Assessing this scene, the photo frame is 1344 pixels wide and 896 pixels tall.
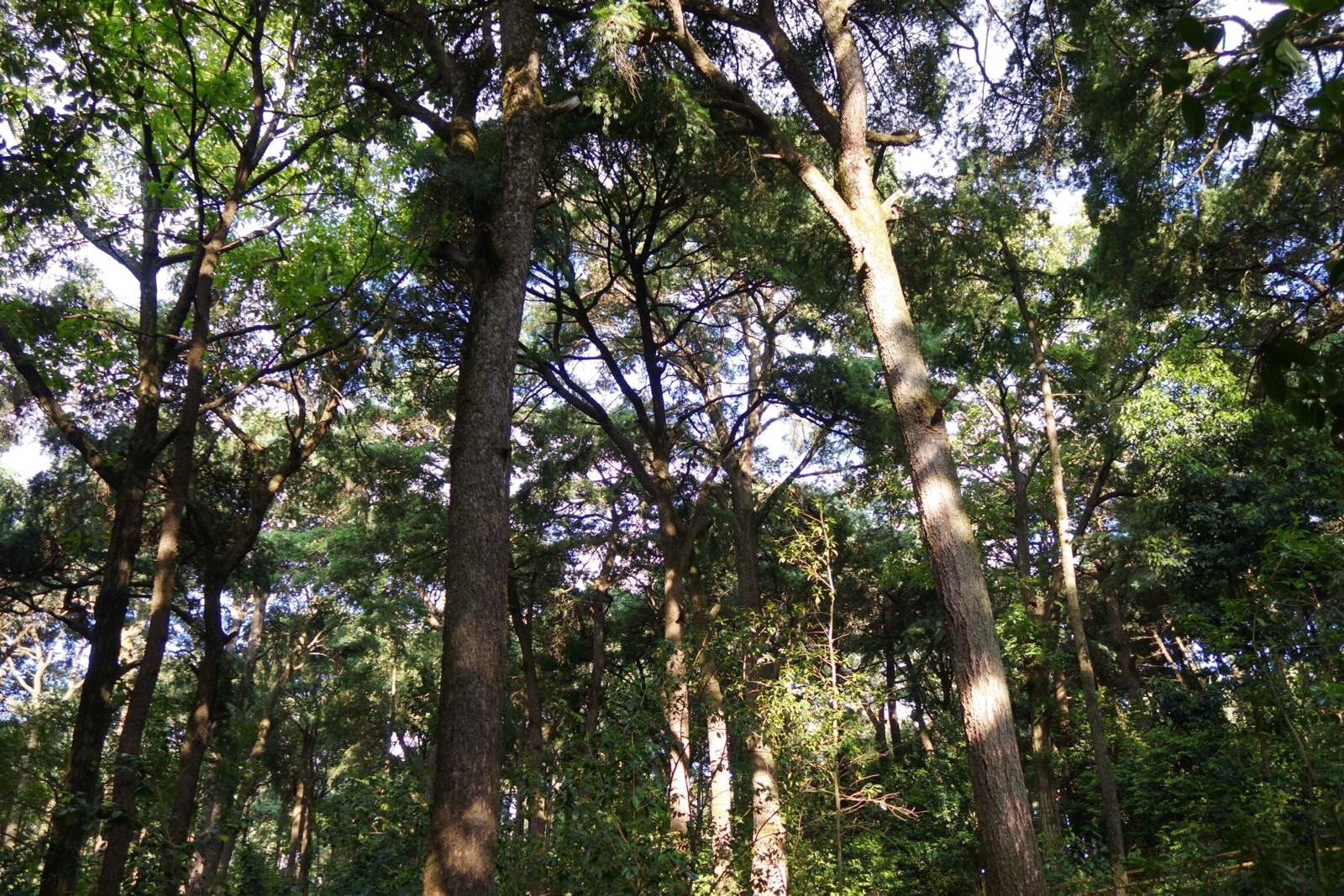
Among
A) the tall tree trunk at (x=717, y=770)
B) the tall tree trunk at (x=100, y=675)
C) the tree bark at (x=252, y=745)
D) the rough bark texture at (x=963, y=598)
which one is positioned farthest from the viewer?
the tree bark at (x=252, y=745)

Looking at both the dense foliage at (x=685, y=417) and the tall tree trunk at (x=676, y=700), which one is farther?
the tall tree trunk at (x=676, y=700)

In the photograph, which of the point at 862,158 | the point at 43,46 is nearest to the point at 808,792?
the point at 862,158

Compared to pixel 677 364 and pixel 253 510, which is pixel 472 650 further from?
pixel 677 364

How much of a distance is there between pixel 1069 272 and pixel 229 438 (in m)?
14.9

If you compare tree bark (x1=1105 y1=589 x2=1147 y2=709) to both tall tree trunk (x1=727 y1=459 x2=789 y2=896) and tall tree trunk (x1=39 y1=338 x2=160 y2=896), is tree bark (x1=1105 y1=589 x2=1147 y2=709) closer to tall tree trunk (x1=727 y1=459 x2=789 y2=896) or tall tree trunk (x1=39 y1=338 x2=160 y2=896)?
tall tree trunk (x1=727 y1=459 x2=789 y2=896)

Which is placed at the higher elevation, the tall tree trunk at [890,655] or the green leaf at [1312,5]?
the tall tree trunk at [890,655]

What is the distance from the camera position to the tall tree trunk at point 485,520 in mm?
4434

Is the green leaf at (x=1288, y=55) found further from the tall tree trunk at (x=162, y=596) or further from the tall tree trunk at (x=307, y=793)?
the tall tree trunk at (x=307, y=793)

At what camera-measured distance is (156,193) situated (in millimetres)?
9023

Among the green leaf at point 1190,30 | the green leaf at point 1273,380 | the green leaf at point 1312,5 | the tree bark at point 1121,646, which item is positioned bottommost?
the green leaf at point 1273,380

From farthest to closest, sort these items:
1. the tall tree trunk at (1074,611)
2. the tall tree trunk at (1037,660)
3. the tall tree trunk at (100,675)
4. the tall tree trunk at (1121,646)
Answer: the tall tree trunk at (1121,646) < the tall tree trunk at (1037,660) < the tall tree trunk at (1074,611) < the tall tree trunk at (100,675)

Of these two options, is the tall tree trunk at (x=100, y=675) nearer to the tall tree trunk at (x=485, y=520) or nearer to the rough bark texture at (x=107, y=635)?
the rough bark texture at (x=107, y=635)

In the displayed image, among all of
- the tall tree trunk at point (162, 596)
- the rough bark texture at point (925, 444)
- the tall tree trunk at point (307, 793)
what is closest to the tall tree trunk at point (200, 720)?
the tall tree trunk at point (162, 596)

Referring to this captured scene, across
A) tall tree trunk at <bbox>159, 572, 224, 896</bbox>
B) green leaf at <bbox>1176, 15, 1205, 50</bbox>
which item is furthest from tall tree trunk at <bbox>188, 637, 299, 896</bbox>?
green leaf at <bbox>1176, 15, 1205, 50</bbox>
